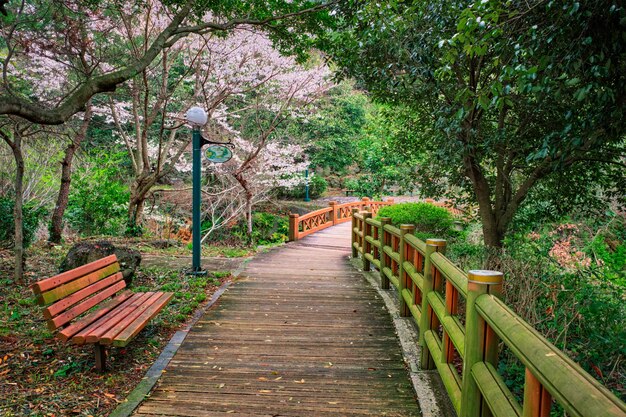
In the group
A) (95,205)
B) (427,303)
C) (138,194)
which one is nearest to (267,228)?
(95,205)

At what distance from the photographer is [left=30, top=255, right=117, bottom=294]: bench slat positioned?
11.1 ft

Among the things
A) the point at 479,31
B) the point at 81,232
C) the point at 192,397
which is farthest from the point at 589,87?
the point at 81,232

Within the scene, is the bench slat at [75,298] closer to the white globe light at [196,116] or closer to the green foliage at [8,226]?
the white globe light at [196,116]

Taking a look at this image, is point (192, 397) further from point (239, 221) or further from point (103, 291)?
point (239, 221)

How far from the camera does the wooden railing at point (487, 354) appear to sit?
1316 mm

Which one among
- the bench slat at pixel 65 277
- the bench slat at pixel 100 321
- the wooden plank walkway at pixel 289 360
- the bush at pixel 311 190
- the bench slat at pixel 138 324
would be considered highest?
the bush at pixel 311 190

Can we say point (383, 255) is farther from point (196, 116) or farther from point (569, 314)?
point (196, 116)

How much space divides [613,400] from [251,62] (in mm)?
12974

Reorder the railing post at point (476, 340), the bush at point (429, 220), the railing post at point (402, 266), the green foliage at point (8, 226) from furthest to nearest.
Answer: the bush at point (429, 220), the green foliage at point (8, 226), the railing post at point (402, 266), the railing post at point (476, 340)

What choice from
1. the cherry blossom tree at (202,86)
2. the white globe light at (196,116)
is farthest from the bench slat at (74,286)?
the cherry blossom tree at (202,86)

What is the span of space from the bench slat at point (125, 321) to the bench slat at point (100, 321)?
0.40 ft

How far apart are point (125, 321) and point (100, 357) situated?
348 mm

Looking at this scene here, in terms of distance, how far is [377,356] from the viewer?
4027 mm

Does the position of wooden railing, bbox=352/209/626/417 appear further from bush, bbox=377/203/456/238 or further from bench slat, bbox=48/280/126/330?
bush, bbox=377/203/456/238
